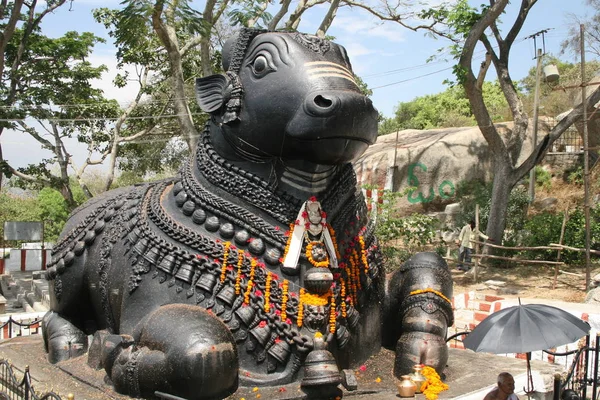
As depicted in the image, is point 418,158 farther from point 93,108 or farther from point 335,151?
point 335,151

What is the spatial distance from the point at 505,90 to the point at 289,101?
14525 mm

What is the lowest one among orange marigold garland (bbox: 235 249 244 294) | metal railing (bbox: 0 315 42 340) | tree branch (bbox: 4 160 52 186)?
metal railing (bbox: 0 315 42 340)

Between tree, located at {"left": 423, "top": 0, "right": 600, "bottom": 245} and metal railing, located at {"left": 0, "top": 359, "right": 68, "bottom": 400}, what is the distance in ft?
42.6

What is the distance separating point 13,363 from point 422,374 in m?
2.75

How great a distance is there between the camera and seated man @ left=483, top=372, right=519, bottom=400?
353cm

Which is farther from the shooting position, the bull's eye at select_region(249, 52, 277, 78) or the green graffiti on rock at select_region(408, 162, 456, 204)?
the green graffiti on rock at select_region(408, 162, 456, 204)

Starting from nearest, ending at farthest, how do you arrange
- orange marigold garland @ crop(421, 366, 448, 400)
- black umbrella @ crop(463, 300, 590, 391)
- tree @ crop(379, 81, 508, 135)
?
orange marigold garland @ crop(421, 366, 448, 400), black umbrella @ crop(463, 300, 590, 391), tree @ crop(379, 81, 508, 135)

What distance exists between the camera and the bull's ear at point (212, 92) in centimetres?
365

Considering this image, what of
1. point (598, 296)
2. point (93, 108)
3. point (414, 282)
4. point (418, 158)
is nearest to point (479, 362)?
point (414, 282)

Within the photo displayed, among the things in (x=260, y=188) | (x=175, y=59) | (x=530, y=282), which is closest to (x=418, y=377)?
(x=260, y=188)

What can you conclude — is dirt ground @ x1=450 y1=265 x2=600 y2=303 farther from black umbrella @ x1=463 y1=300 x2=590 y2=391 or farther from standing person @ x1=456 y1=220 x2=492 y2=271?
black umbrella @ x1=463 y1=300 x2=590 y2=391

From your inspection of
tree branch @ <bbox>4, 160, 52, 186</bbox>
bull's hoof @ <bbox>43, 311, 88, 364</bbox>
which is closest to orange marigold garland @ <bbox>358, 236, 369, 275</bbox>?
bull's hoof @ <bbox>43, 311, 88, 364</bbox>

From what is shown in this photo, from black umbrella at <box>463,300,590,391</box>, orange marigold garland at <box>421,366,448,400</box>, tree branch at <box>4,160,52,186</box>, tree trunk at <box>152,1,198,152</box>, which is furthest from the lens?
tree branch at <box>4,160,52,186</box>

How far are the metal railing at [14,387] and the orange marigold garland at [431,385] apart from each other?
1.87 m
